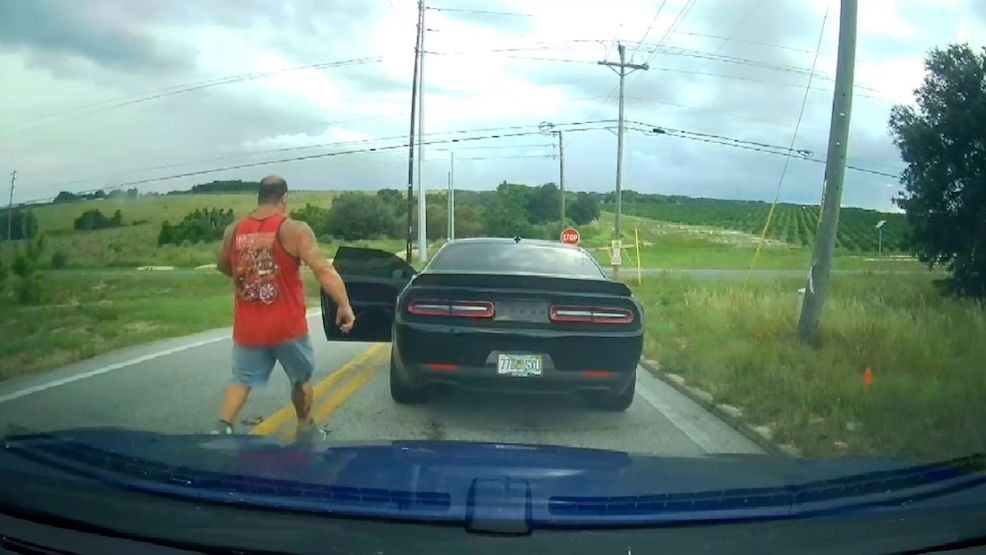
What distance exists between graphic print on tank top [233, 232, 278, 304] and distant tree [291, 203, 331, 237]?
0.97m

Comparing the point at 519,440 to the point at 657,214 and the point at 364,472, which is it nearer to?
the point at 364,472

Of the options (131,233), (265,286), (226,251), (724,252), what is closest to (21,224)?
(131,233)

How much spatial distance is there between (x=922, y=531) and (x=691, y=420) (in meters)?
4.33

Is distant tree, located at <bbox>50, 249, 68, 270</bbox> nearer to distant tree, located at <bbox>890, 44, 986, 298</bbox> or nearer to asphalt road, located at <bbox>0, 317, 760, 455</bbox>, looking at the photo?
asphalt road, located at <bbox>0, 317, 760, 455</bbox>

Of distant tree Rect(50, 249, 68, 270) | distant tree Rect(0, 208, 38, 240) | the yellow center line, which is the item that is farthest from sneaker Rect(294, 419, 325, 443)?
distant tree Rect(50, 249, 68, 270)

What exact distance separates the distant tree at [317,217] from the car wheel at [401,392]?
1.12 m

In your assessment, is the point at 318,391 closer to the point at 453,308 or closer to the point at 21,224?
the point at 453,308

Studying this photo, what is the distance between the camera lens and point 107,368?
880 cm

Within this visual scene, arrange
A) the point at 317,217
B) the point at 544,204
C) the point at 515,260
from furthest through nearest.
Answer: the point at 544,204
the point at 515,260
the point at 317,217

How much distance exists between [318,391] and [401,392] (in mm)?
961

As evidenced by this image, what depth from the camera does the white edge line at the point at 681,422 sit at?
6441 mm

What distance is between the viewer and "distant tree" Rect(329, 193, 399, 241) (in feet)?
25.0

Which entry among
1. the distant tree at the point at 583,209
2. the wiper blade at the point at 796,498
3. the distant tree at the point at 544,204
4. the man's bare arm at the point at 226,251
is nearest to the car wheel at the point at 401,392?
the man's bare arm at the point at 226,251

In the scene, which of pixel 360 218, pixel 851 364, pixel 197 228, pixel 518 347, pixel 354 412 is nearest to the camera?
pixel 518 347
